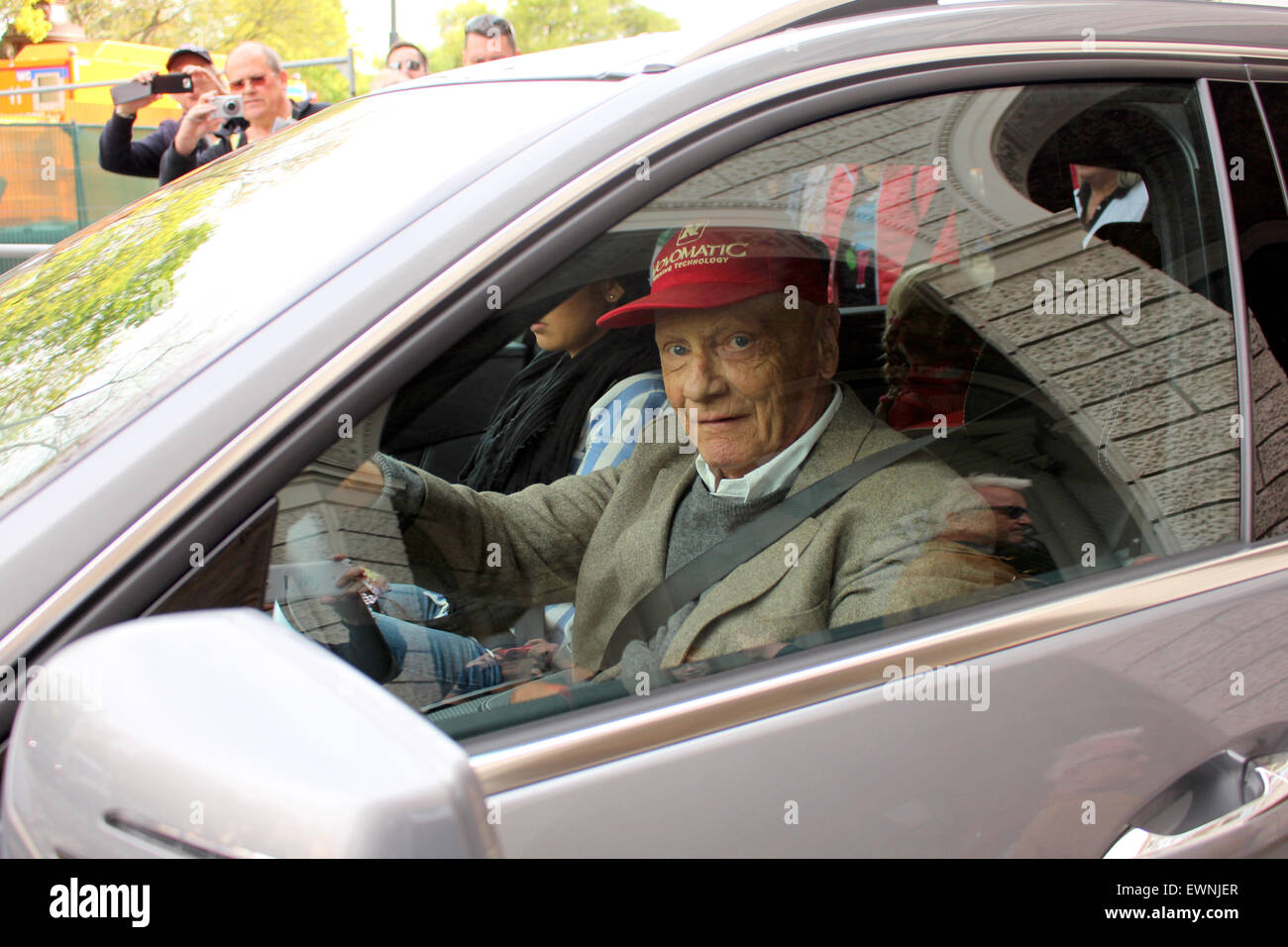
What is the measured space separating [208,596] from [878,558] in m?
0.84

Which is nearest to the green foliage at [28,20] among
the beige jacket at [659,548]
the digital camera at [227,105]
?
the digital camera at [227,105]

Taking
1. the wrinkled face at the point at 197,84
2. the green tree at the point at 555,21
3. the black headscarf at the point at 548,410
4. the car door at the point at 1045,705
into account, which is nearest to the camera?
the car door at the point at 1045,705

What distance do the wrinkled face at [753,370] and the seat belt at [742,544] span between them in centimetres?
15

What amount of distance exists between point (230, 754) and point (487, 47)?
4.89m

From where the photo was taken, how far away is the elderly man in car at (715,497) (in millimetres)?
1533

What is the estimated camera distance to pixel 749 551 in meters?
1.65

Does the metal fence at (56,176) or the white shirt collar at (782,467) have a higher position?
the metal fence at (56,176)

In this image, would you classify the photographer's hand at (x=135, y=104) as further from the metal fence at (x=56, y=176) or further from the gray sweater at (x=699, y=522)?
the metal fence at (x=56, y=176)

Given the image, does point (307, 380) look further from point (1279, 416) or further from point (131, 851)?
point (1279, 416)

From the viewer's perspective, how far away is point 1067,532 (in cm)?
147

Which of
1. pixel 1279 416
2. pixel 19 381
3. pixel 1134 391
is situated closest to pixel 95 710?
pixel 19 381

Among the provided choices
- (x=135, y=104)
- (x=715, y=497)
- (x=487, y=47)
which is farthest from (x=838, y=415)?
(x=135, y=104)
